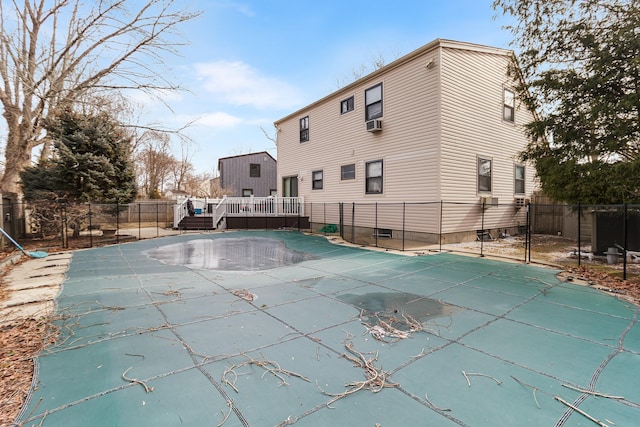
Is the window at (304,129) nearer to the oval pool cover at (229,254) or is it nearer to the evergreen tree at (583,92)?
the oval pool cover at (229,254)

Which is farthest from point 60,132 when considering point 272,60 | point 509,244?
point 509,244

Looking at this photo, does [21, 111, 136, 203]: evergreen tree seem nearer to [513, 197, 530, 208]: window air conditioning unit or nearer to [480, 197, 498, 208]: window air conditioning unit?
[480, 197, 498, 208]: window air conditioning unit

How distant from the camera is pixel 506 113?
12.0 metres

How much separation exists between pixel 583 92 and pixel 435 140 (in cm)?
367

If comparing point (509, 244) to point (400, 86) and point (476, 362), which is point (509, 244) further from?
point (476, 362)

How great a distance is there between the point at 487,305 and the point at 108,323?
16.4 feet

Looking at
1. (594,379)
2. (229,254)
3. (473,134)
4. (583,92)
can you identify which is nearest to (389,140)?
(473,134)

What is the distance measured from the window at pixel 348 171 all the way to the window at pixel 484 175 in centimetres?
473

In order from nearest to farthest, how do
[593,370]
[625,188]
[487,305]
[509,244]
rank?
[593,370]
[487,305]
[625,188]
[509,244]

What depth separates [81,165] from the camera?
1076 centimetres

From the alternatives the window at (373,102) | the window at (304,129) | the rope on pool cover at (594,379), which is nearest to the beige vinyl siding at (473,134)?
the window at (373,102)

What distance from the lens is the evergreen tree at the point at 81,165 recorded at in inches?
421

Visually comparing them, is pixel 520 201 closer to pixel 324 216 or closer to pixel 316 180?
pixel 324 216

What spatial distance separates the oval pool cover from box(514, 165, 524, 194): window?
9.52 m
